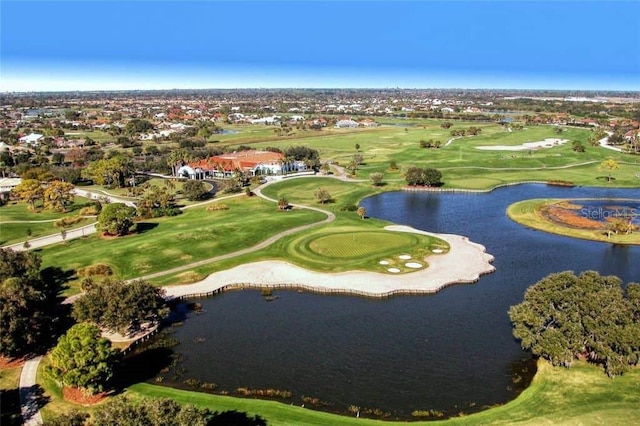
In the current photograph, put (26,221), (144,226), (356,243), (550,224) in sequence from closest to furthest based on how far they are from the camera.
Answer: (356,243) < (550,224) < (144,226) < (26,221)

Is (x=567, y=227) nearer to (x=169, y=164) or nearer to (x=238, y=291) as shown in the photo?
(x=238, y=291)

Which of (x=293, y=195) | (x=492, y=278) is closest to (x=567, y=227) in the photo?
(x=492, y=278)

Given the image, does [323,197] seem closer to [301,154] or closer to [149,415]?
[301,154]

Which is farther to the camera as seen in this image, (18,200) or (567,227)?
(18,200)

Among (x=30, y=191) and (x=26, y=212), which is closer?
(x=26, y=212)

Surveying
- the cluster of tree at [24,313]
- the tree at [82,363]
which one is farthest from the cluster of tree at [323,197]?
the tree at [82,363]

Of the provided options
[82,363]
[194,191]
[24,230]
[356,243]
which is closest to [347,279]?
[356,243]

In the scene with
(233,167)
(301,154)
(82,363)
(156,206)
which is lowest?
(156,206)
